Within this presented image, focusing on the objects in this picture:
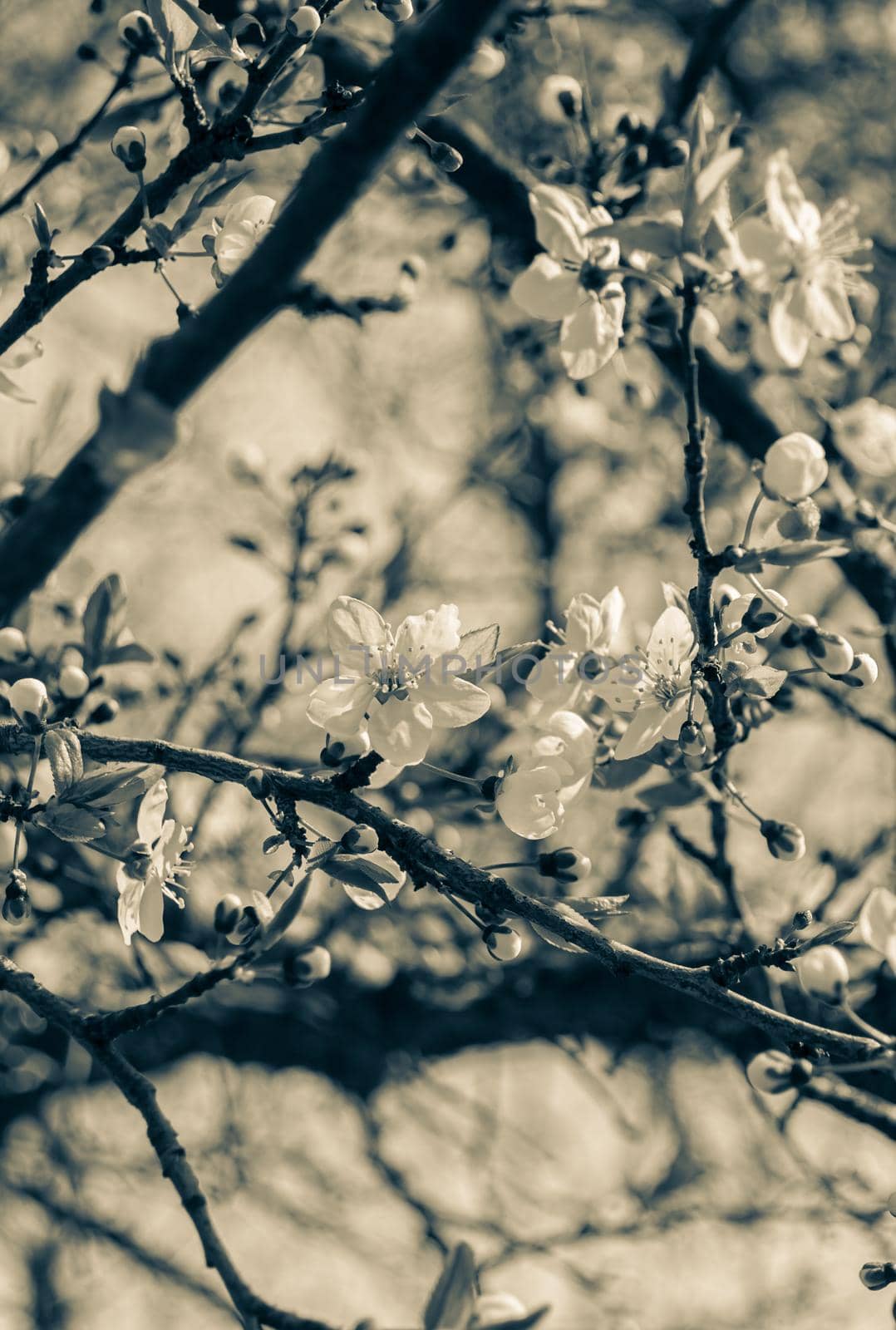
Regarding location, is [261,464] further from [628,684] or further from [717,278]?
[717,278]

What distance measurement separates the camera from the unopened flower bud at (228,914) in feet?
4.37

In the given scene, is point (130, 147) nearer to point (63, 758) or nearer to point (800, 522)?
point (63, 758)

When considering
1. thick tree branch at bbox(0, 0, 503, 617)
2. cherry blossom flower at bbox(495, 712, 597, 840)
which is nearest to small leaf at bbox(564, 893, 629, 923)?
cherry blossom flower at bbox(495, 712, 597, 840)

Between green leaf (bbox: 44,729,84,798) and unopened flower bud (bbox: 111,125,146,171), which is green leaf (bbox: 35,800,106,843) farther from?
unopened flower bud (bbox: 111,125,146,171)

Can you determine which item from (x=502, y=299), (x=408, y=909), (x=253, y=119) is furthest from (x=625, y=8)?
(x=408, y=909)

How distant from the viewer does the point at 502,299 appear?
11.8 feet

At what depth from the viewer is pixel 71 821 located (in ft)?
4.67

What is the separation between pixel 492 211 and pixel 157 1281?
361cm

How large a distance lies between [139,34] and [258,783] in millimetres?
1036

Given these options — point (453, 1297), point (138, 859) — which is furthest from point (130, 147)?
point (453, 1297)

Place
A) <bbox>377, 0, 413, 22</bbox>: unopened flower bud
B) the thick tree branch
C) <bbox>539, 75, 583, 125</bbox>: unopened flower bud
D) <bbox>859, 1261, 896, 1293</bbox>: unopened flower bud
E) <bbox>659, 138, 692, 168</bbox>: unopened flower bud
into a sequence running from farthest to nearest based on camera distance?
1. <bbox>539, 75, 583, 125</bbox>: unopened flower bud
2. <bbox>659, 138, 692, 168</bbox>: unopened flower bud
3. the thick tree branch
4. <bbox>377, 0, 413, 22</bbox>: unopened flower bud
5. <bbox>859, 1261, 896, 1293</bbox>: unopened flower bud

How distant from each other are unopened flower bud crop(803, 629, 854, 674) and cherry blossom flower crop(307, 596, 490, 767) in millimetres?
452

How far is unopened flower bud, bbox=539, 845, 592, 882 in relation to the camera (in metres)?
1.46

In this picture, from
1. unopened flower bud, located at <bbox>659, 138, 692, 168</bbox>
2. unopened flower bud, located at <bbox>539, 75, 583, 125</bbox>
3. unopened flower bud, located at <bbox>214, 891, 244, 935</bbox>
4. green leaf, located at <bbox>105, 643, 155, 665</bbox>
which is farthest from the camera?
unopened flower bud, located at <bbox>539, 75, 583, 125</bbox>
